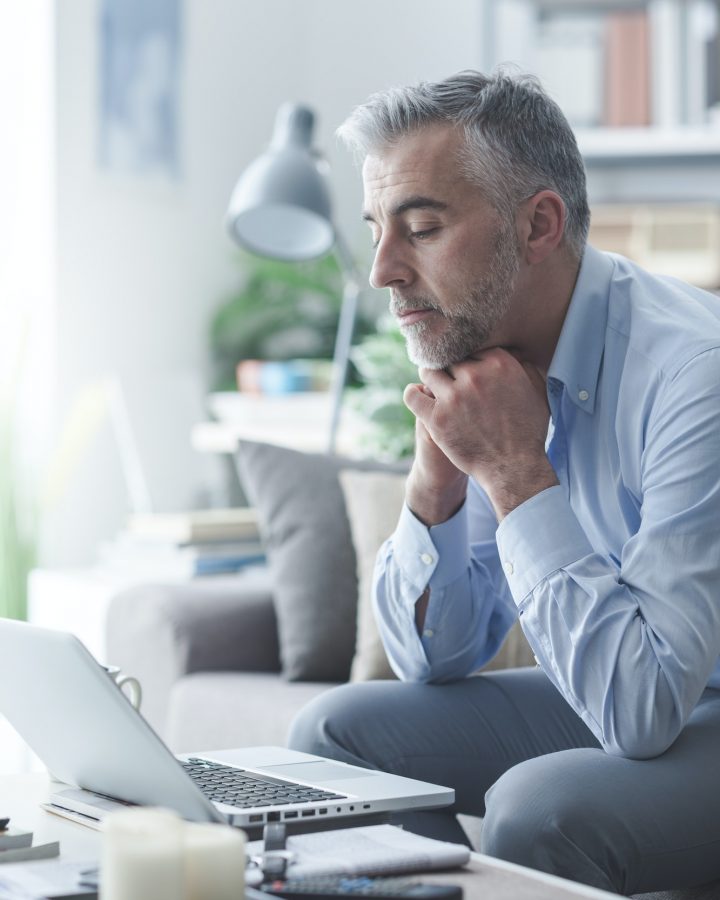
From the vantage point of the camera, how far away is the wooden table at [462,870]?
94 cm

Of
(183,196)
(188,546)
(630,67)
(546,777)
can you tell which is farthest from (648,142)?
(546,777)

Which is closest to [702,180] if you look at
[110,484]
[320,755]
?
[110,484]

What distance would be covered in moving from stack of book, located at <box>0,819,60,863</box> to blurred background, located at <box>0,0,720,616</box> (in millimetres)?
2189

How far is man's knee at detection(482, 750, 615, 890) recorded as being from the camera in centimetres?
119

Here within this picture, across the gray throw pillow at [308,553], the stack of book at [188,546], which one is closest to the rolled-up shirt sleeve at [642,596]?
the gray throw pillow at [308,553]

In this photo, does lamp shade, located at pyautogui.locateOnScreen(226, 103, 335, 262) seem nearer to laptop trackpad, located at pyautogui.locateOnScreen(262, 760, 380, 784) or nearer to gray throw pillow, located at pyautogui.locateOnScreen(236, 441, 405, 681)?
gray throw pillow, located at pyautogui.locateOnScreen(236, 441, 405, 681)

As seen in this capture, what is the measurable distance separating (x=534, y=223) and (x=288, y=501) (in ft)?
3.13

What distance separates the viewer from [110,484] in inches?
147

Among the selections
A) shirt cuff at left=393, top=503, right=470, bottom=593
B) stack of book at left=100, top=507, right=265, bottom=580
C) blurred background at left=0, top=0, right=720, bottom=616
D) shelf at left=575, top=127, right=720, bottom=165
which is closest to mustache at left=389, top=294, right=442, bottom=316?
shirt cuff at left=393, top=503, right=470, bottom=593

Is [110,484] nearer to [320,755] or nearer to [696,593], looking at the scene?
[320,755]

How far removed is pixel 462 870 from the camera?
1004 mm

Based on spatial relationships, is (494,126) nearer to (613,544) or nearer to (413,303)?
(413,303)

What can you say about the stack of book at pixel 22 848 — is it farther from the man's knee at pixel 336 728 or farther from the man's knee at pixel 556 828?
the man's knee at pixel 336 728

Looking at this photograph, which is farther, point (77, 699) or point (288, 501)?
point (288, 501)
